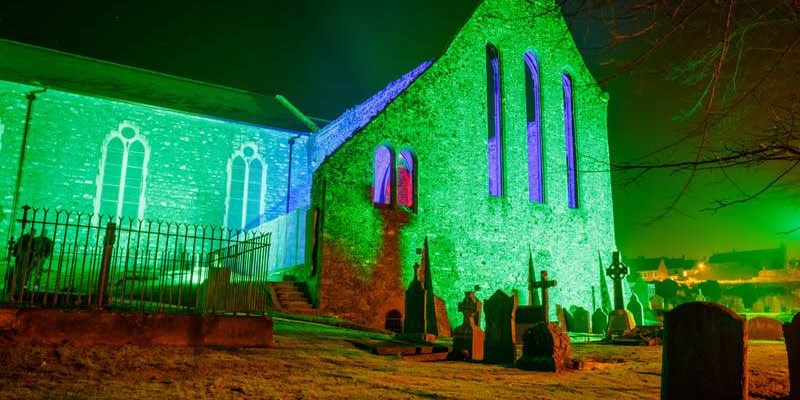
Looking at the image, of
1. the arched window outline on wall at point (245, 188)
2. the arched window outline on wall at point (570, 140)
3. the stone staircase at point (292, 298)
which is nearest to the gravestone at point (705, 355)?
the stone staircase at point (292, 298)

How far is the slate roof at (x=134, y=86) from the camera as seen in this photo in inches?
773

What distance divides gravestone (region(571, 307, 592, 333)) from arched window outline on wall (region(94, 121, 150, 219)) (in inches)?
626

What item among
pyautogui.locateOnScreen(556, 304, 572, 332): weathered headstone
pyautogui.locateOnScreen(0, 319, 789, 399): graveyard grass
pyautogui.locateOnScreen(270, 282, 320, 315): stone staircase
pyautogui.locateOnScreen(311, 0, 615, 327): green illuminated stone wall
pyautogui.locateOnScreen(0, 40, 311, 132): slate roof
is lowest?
pyautogui.locateOnScreen(0, 319, 789, 399): graveyard grass

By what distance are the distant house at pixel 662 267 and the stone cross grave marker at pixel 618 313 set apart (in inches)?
1974

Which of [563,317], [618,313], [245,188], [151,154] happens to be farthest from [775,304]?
[151,154]

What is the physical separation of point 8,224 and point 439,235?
1388cm

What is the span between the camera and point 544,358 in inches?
316

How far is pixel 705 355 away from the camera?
466cm

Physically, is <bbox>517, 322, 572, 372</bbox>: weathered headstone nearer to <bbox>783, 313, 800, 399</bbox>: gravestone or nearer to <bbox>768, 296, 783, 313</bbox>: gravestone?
<bbox>783, 313, 800, 399</bbox>: gravestone

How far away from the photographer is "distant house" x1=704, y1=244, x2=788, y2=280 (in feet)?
187

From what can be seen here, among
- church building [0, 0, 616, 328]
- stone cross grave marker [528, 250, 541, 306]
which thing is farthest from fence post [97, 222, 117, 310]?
stone cross grave marker [528, 250, 541, 306]

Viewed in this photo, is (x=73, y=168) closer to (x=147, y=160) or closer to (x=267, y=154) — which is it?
(x=147, y=160)

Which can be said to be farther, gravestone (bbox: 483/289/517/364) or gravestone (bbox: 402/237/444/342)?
gravestone (bbox: 402/237/444/342)

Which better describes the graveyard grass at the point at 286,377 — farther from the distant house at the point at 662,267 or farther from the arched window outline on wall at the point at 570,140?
the distant house at the point at 662,267
